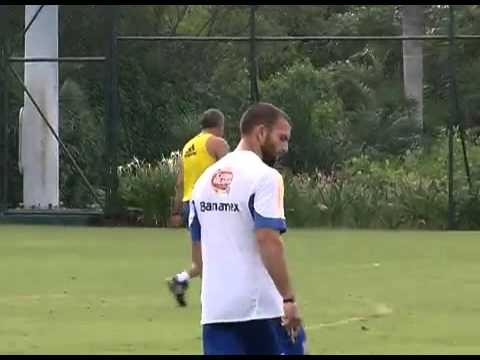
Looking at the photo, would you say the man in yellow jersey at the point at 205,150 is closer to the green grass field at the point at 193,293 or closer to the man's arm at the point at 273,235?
the green grass field at the point at 193,293

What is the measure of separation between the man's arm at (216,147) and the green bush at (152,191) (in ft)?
39.2

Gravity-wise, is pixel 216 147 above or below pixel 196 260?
above

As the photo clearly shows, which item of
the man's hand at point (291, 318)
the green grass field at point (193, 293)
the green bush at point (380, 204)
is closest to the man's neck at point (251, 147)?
the man's hand at point (291, 318)

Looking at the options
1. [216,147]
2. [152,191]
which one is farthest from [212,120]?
[152,191]

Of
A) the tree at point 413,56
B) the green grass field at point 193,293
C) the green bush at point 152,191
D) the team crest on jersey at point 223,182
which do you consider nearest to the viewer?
the team crest on jersey at point 223,182

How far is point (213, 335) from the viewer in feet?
26.3

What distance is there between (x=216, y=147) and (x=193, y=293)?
178 cm

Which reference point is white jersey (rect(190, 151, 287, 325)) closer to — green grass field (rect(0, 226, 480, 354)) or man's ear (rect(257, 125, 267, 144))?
man's ear (rect(257, 125, 267, 144))

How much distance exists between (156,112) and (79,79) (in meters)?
4.48

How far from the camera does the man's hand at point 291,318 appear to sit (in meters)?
7.82

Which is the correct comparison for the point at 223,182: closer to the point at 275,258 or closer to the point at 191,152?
the point at 275,258

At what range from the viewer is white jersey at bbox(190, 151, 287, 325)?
7.85 metres

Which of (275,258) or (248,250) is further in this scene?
(248,250)

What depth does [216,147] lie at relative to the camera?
15234mm
